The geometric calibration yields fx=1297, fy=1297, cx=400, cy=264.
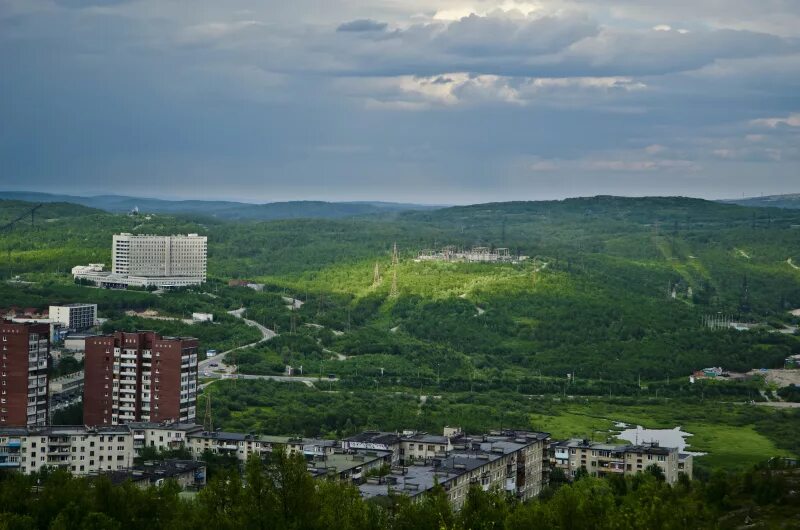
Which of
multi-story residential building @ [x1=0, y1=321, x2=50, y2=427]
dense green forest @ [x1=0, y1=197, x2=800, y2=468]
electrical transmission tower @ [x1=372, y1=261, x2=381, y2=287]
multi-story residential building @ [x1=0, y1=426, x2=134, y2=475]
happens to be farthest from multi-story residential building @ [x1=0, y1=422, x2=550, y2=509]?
electrical transmission tower @ [x1=372, y1=261, x2=381, y2=287]

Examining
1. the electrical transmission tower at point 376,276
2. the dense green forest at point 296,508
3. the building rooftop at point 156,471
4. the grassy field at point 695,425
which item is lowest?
the grassy field at point 695,425

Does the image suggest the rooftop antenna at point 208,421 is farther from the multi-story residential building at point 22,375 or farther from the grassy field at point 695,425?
the grassy field at point 695,425

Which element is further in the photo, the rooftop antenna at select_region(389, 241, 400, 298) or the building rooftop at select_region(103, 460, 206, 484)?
the rooftop antenna at select_region(389, 241, 400, 298)

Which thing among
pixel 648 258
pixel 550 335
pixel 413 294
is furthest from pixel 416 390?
pixel 648 258

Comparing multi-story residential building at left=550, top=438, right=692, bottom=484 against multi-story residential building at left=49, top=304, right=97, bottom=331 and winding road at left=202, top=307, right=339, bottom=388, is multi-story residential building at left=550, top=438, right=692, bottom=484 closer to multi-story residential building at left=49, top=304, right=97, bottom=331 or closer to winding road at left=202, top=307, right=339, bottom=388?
winding road at left=202, top=307, right=339, bottom=388

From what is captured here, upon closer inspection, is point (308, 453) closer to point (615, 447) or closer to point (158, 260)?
point (615, 447)

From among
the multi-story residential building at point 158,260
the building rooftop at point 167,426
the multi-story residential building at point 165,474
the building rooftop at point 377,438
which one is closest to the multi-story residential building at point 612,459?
the building rooftop at point 377,438
